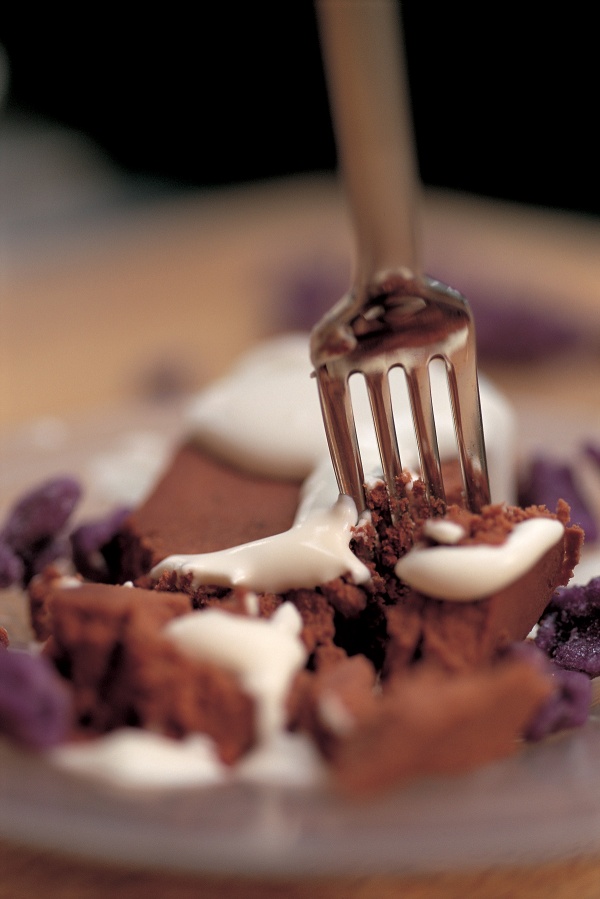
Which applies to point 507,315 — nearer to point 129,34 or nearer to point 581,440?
point 581,440

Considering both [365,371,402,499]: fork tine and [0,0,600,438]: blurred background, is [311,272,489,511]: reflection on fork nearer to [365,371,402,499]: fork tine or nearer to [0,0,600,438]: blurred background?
[365,371,402,499]: fork tine

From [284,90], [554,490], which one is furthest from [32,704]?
[284,90]

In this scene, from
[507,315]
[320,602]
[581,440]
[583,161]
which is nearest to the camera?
[320,602]

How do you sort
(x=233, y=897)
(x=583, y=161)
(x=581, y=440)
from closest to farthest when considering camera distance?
(x=233, y=897)
(x=581, y=440)
(x=583, y=161)

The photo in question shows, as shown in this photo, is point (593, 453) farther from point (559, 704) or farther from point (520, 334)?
point (520, 334)

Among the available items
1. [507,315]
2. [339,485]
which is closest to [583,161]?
[507,315]

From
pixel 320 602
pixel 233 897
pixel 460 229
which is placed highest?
pixel 320 602

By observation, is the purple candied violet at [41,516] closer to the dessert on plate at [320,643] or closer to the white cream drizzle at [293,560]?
the dessert on plate at [320,643]
